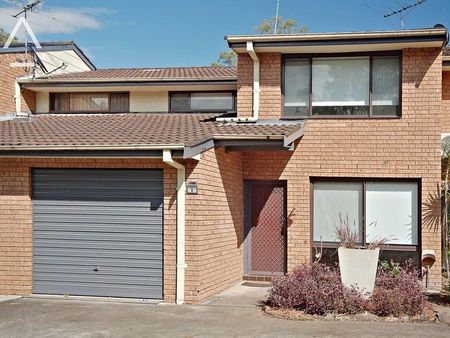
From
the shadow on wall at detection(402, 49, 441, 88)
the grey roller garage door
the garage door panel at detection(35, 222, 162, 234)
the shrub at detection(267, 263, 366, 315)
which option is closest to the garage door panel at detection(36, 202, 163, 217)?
the grey roller garage door

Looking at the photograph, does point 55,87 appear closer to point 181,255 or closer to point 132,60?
point 181,255

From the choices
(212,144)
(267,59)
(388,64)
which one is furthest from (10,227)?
(388,64)

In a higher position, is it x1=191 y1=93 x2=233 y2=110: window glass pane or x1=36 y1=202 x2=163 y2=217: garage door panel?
x1=191 y1=93 x2=233 y2=110: window glass pane

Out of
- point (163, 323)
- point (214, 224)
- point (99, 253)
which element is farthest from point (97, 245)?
point (163, 323)

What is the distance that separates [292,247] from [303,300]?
155 inches

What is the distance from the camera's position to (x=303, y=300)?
11.0 meters

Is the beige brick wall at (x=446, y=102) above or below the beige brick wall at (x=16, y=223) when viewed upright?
above

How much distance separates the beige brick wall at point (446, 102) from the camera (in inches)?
608

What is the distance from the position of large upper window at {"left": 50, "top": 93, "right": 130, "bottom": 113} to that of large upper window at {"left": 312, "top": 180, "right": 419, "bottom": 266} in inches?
231

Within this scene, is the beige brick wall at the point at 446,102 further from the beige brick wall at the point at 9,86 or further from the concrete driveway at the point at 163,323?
→ the beige brick wall at the point at 9,86

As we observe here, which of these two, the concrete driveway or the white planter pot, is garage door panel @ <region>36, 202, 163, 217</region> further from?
the white planter pot

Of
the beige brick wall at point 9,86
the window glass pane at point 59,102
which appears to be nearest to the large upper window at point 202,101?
the window glass pane at point 59,102

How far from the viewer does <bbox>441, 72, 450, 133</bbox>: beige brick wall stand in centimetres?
1545

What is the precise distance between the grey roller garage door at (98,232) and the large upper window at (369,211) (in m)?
4.28
